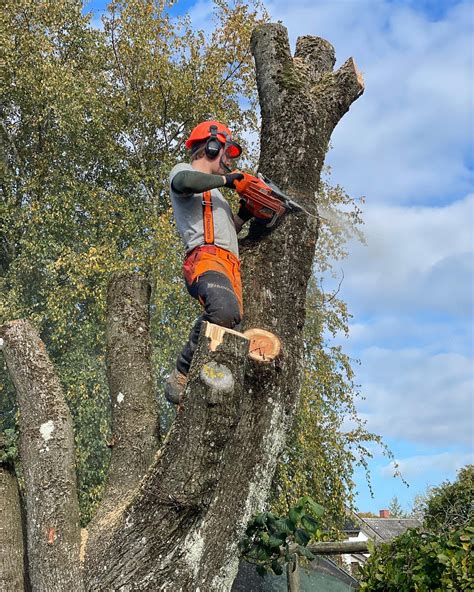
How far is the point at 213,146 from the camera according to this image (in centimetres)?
404

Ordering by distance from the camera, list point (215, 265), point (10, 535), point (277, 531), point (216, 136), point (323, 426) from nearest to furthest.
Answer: point (277, 531), point (215, 265), point (10, 535), point (216, 136), point (323, 426)

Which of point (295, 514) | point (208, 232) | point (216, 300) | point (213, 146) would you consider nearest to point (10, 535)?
point (295, 514)

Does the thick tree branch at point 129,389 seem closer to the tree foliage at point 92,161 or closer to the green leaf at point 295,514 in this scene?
the green leaf at point 295,514

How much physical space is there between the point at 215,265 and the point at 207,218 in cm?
37

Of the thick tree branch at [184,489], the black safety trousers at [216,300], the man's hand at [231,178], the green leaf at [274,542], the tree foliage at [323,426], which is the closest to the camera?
the thick tree branch at [184,489]

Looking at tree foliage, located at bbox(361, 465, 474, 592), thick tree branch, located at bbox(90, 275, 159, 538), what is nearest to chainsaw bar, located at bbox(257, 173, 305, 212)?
thick tree branch, located at bbox(90, 275, 159, 538)

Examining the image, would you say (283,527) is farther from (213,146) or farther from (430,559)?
(213,146)

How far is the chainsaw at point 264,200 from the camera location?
3.73 m

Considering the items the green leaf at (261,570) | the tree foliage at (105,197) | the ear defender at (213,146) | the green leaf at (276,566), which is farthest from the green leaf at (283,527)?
the tree foliage at (105,197)

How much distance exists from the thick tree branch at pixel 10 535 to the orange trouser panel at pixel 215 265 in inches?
73.4

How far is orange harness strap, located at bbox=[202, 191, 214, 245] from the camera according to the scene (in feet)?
12.2


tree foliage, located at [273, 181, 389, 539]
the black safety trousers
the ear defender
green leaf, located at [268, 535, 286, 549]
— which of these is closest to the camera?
the black safety trousers

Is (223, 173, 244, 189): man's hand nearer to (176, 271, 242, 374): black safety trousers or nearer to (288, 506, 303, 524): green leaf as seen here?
(176, 271, 242, 374): black safety trousers

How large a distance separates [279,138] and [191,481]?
223 cm
